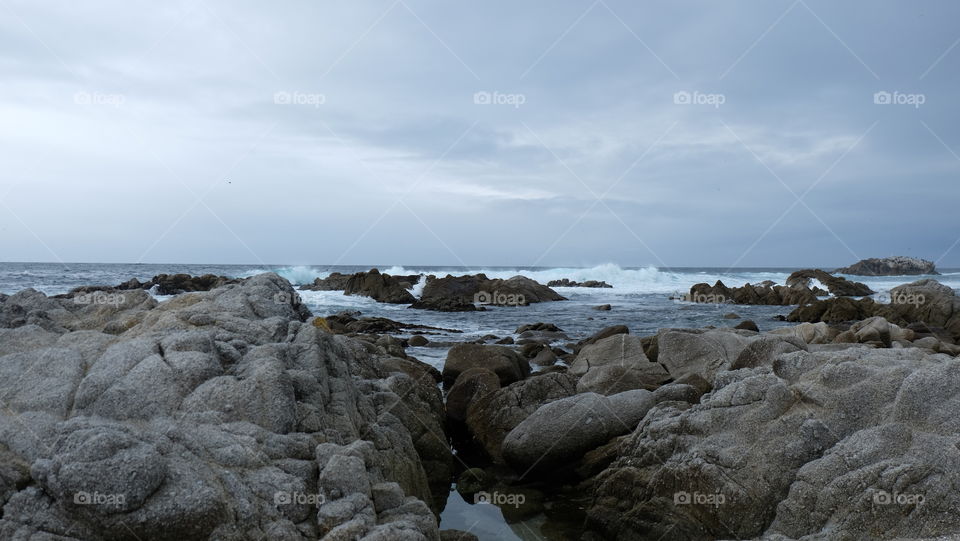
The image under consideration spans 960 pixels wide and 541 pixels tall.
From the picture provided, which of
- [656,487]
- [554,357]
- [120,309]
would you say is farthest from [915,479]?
[554,357]

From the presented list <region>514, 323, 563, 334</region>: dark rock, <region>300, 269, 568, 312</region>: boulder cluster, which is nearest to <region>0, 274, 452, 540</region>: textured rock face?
<region>514, 323, 563, 334</region>: dark rock

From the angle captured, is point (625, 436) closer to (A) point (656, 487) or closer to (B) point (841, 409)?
(A) point (656, 487)

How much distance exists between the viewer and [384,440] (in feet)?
29.1

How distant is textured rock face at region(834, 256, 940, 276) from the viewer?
353 ft

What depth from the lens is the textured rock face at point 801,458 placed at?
269 inches

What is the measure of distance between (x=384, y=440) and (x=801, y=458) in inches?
205

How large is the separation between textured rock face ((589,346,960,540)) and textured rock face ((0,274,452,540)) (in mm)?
3287

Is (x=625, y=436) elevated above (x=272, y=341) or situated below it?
below

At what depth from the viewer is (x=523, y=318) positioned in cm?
4188

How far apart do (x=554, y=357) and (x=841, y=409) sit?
46.0 feet

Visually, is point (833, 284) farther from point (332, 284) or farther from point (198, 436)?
point (198, 436)

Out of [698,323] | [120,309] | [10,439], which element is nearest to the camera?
[10,439]

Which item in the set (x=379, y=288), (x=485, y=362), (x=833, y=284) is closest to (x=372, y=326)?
(x=485, y=362)

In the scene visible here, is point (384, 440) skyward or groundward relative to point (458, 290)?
groundward
